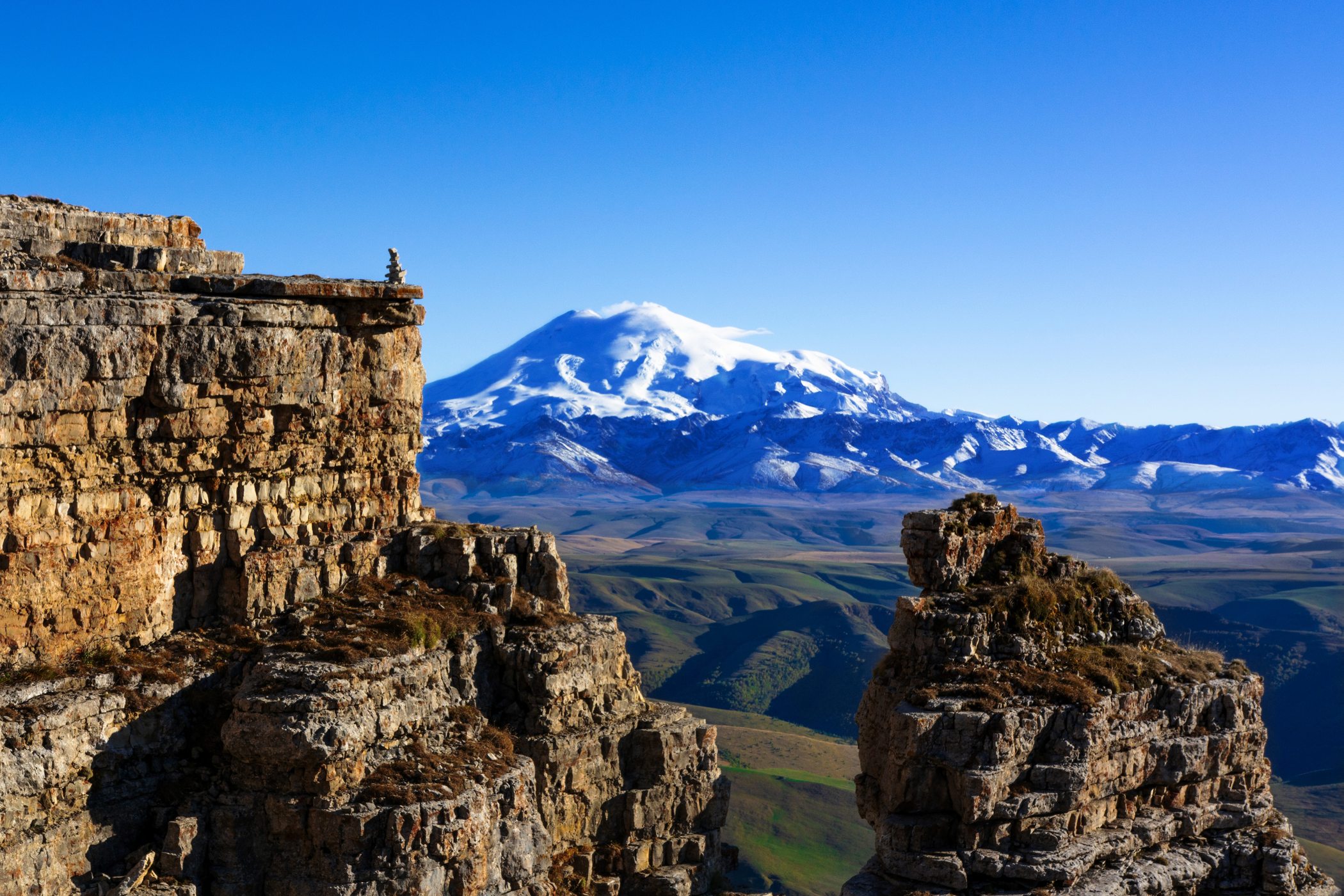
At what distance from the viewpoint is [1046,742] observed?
106 ft

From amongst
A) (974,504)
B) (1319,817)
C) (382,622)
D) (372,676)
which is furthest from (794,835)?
(372,676)

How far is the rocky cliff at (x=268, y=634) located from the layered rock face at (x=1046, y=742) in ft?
16.2

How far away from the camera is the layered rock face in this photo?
31438mm

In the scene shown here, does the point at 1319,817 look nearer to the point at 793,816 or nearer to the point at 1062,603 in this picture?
the point at 793,816

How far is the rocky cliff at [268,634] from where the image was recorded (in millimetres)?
25734

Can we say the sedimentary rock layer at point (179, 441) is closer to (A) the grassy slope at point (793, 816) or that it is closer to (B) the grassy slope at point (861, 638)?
(A) the grassy slope at point (793, 816)

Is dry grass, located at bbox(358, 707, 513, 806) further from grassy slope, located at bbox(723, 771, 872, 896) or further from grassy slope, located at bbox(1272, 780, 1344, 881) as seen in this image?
grassy slope, located at bbox(1272, 780, 1344, 881)

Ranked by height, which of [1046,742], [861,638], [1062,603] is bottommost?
[861,638]

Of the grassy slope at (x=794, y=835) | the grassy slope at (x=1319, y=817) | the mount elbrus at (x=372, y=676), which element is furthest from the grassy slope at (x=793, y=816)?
the mount elbrus at (x=372, y=676)

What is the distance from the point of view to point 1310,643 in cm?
13588

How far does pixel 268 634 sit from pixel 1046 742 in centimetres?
1658

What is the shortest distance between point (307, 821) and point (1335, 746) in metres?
100

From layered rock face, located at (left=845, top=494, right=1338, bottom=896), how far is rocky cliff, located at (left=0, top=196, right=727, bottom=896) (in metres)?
4.95

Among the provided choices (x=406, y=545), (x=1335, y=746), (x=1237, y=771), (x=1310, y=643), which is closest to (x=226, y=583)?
(x=406, y=545)
